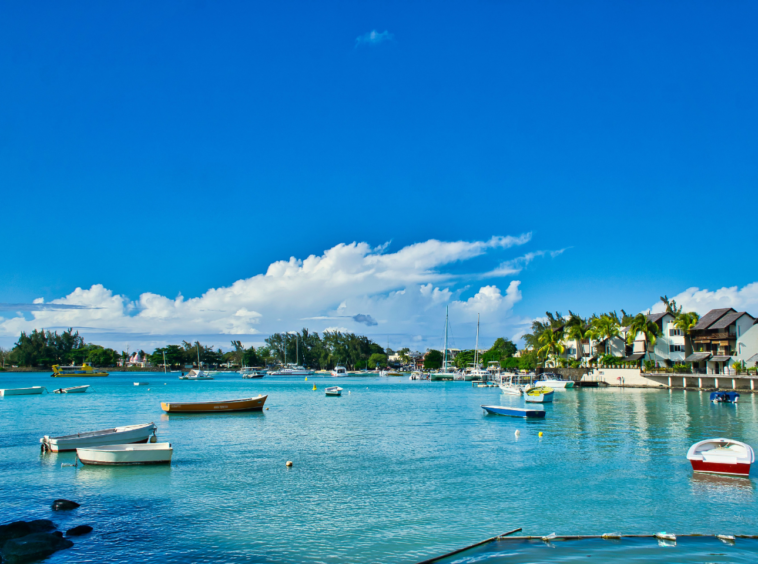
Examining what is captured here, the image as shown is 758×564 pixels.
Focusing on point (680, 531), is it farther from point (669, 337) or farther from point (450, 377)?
point (450, 377)

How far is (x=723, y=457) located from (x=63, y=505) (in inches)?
1085

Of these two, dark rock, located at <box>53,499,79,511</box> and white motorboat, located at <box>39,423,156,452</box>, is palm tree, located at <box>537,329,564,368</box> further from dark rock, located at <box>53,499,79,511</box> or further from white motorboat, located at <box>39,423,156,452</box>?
dark rock, located at <box>53,499,79,511</box>

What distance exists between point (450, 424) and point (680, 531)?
98.2ft

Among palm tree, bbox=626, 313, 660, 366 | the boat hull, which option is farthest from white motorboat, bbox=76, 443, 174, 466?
palm tree, bbox=626, 313, 660, 366

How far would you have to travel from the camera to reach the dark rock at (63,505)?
19.6m

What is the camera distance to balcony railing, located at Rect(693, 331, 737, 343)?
89312mm

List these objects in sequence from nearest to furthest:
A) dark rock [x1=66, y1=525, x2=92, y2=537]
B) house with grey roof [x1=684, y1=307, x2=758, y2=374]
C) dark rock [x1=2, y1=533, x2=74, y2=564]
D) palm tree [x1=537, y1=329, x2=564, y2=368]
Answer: dark rock [x1=2, y1=533, x2=74, y2=564]
dark rock [x1=66, y1=525, x2=92, y2=537]
house with grey roof [x1=684, y1=307, x2=758, y2=374]
palm tree [x1=537, y1=329, x2=564, y2=368]

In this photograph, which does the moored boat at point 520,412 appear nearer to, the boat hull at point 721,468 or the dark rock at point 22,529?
the boat hull at point 721,468

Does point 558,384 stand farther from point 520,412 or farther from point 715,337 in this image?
point 520,412

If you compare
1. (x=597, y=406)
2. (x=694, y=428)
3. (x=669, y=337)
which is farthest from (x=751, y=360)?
(x=694, y=428)

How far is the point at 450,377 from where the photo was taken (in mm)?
159875

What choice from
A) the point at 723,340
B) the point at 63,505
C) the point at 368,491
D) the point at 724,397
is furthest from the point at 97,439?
the point at 723,340

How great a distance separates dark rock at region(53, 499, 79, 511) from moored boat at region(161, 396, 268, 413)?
34661 millimetres

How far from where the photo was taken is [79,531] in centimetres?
1698
